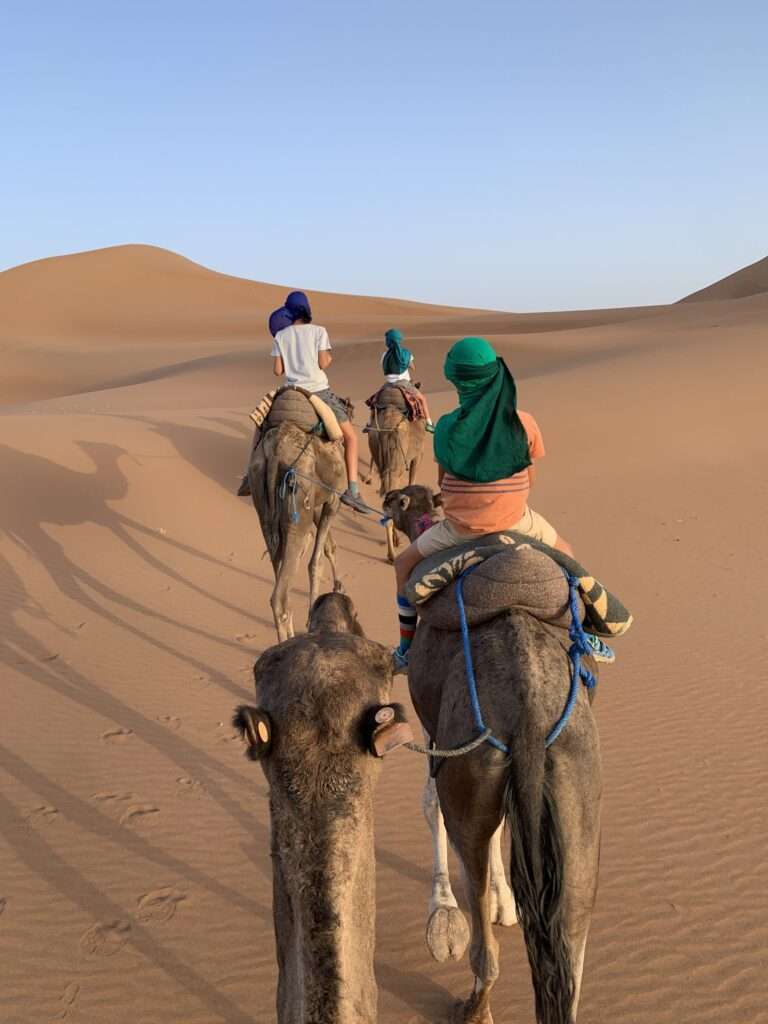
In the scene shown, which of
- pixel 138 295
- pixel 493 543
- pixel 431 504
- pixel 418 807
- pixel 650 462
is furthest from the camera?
pixel 138 295

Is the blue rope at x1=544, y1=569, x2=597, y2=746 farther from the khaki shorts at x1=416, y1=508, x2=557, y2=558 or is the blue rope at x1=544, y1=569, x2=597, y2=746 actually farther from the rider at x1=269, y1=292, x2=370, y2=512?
the rider at x1=269, y1=292, x2=370, y2=512

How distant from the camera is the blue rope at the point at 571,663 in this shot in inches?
A: 131

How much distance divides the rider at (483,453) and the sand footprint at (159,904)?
2.56m

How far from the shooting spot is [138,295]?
8900 cm

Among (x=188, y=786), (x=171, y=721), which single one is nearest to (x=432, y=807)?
(x=188, y=786)

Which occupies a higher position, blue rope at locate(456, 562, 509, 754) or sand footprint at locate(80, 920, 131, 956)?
blue rope at locate(456, 562, 509, 754)

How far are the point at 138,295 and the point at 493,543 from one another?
92.1 metres

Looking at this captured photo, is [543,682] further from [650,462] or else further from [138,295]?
[138,295]

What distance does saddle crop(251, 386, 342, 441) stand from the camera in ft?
29.0

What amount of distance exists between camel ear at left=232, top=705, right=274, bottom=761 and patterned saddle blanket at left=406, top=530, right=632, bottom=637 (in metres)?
1.61

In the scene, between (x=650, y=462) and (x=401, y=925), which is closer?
(x=401, y=925)

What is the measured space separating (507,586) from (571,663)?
0.44m

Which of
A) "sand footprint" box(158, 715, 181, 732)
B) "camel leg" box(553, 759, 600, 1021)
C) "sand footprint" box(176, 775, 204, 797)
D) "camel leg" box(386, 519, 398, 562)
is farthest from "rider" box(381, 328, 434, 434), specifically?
"camel leg" box(553, 759, 600, 1021)

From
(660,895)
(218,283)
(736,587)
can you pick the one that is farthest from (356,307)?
(660,895)
